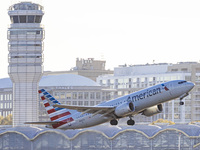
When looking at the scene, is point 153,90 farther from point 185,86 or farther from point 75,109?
point 75,109

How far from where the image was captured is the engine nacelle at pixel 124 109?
184 metres

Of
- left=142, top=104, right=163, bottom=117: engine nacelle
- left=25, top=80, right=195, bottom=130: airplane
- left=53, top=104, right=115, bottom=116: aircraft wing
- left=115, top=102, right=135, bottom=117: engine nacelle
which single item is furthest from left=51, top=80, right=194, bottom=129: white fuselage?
left=142, top=104, right=163, bottom=117: engine nacelle

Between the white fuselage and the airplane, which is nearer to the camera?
the white fuselage

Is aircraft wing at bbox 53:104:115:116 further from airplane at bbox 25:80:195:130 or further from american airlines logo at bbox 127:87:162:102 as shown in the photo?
american airlines logo at bbox 127:87:162:102

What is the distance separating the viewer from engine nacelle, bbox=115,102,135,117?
602 ft

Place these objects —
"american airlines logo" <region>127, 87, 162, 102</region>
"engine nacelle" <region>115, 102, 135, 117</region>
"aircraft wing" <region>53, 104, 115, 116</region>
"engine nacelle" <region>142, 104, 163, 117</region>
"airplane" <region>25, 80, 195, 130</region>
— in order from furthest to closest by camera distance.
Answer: "engine nacelle" <region>142, 104, 163, 117</region> → "aircraft wing" <region>53, 104, 115, 116</region> → "engine nacelle" <region>115, 102, 135, 117</region> → "american airlines logo" <region>127, 87, 162, 102</region> → "airplane" <region>25, 80, 195, 130</region>

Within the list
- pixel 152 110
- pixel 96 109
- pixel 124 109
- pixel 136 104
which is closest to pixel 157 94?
pixel 136 104

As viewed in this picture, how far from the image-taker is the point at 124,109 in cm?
18412

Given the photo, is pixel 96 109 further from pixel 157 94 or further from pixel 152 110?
pixel 157 94

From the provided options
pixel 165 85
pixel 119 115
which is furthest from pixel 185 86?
pixel 119 115

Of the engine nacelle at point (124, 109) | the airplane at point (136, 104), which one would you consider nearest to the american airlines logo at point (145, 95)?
the airplane at point (136, 104)

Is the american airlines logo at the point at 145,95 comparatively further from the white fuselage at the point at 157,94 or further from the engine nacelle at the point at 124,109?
the engine nacelle at the point at 124,109

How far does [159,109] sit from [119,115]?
10470 millimetres

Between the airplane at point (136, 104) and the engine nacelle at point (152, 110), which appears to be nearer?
the airplane at point (136, 104)
